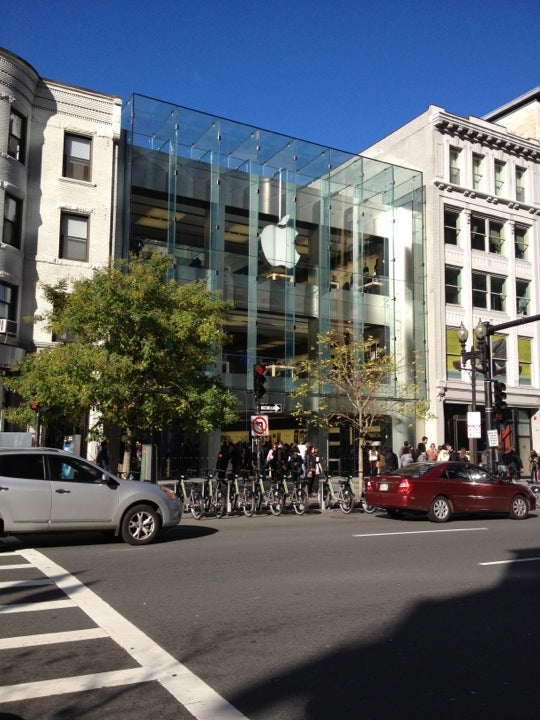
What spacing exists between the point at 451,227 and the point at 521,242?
557 centimetres

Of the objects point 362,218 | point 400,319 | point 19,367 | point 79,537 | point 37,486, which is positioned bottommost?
point 79,537

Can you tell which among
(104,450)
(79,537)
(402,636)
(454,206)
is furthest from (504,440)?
(402,636)

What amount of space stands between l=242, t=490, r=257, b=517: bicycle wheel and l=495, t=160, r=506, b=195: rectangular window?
28505 mm

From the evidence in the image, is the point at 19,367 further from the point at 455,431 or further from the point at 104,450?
the point at 455,431

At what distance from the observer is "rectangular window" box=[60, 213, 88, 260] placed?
26.3 m

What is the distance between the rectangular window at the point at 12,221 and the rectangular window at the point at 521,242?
89.0 ft

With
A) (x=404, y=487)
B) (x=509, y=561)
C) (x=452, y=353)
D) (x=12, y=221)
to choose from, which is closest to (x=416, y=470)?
(x=404, y=487)

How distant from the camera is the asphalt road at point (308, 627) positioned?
183 inches

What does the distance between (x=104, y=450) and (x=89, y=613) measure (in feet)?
50.5

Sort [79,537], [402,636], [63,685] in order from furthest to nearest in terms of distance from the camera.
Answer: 1. [79,537]
2. [402,636]
3. [63,685]

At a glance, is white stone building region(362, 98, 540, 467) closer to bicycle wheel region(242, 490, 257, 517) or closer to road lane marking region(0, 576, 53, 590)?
bicycle wheel region(242, 490, 257, 517)

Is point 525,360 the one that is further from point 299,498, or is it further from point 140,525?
point 140,525

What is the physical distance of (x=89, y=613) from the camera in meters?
6.98

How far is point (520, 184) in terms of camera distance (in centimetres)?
4078
